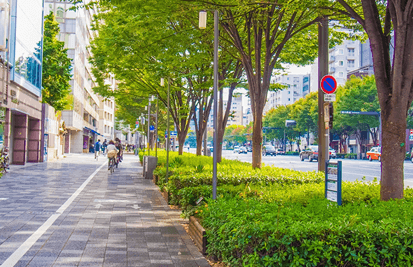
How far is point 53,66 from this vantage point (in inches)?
1567

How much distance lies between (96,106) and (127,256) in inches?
3252

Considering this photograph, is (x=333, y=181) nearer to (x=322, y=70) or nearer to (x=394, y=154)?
(x=394, y=154)

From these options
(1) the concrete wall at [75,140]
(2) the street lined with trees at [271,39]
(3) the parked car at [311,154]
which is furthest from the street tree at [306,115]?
(2) the street lined with trees at [271,39]

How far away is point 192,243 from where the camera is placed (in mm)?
7039

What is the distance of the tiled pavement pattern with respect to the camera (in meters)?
5.96

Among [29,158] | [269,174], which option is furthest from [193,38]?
[29,158]

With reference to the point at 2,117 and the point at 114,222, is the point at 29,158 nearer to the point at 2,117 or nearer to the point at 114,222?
the point at 2,117

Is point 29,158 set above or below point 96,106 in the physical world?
below

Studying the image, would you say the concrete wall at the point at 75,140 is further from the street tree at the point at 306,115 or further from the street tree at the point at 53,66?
the street tree at the point at 306,115

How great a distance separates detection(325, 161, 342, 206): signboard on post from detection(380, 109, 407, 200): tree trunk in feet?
3.29

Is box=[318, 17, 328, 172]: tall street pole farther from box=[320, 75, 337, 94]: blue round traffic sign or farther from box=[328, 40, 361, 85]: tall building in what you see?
box=[328, 40, 361, 85]: tall building

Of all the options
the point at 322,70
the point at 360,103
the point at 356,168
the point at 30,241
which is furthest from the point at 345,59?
the point at 30,241

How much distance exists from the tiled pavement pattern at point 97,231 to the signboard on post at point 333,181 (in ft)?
6.76

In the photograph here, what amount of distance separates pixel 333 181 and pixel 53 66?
37343 millimetres
